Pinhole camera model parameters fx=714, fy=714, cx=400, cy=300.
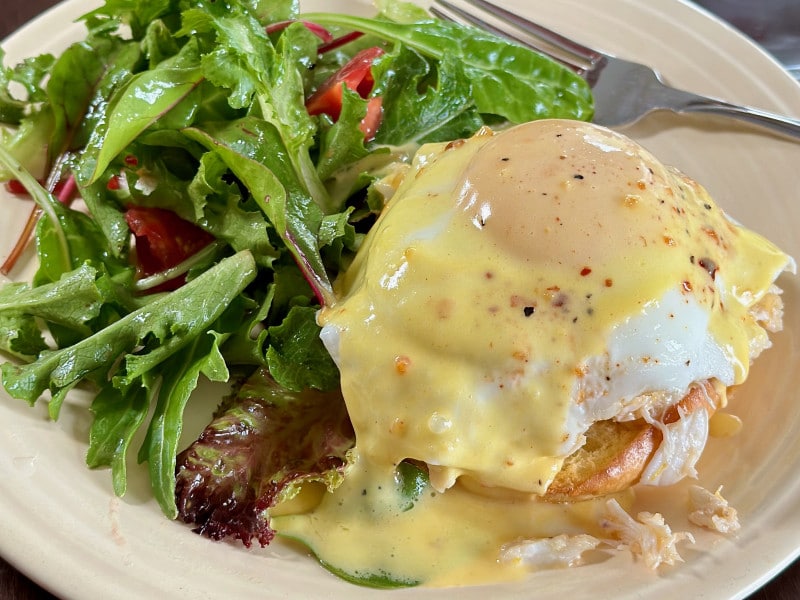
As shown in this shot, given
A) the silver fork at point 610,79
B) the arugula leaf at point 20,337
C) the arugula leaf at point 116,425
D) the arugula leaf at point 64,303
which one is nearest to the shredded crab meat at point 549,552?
the arugula leaf at point 116,425

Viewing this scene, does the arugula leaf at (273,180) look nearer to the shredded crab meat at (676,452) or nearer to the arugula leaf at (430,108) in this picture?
the arugula leaf at (430,108)

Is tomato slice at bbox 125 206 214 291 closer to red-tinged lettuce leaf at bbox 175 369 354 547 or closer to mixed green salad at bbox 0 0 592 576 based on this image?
mixed green salad at bbox 0 0 592 576

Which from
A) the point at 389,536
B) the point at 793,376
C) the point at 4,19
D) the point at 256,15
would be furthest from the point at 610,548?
the point at 4,19

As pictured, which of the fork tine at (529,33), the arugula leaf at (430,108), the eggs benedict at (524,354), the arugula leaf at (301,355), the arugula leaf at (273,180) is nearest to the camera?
the eggs benedict at (524,354)

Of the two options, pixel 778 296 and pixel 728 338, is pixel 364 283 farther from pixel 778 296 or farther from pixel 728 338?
pixel 778 296

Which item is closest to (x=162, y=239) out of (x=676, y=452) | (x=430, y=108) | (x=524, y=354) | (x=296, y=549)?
(x=430, y=108)

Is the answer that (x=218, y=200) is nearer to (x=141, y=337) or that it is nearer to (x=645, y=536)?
(x=141, y=337)

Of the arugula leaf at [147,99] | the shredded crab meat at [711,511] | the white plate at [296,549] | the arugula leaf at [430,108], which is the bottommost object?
the shredded crab meat at [711,511]
